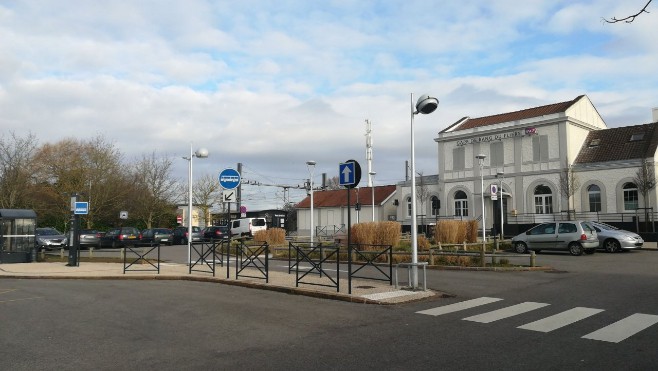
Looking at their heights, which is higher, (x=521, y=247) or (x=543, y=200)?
(x=543, y=200)

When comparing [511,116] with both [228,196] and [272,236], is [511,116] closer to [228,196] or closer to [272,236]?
[272,236]

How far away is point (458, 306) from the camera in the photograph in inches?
406

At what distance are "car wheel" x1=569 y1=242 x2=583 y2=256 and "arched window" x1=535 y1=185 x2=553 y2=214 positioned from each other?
750 inches

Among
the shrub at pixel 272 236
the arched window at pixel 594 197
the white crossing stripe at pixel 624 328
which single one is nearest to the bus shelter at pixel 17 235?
the shrub at pixel 272 236

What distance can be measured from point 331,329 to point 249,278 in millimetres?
7184

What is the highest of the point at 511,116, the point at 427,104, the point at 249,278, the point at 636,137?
the point at 511,116

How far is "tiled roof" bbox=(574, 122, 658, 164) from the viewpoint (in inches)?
1457

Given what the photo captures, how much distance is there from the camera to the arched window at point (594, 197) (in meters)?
38.0

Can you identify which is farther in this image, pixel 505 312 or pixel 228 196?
pixel 228 196

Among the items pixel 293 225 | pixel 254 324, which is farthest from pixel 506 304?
pixel 293 225

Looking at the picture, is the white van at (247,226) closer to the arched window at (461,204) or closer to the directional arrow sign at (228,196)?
the arched window at (461,204)

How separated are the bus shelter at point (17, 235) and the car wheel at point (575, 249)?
22.9m

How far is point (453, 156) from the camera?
4603cm

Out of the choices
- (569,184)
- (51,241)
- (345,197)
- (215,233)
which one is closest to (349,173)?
(51,241)
